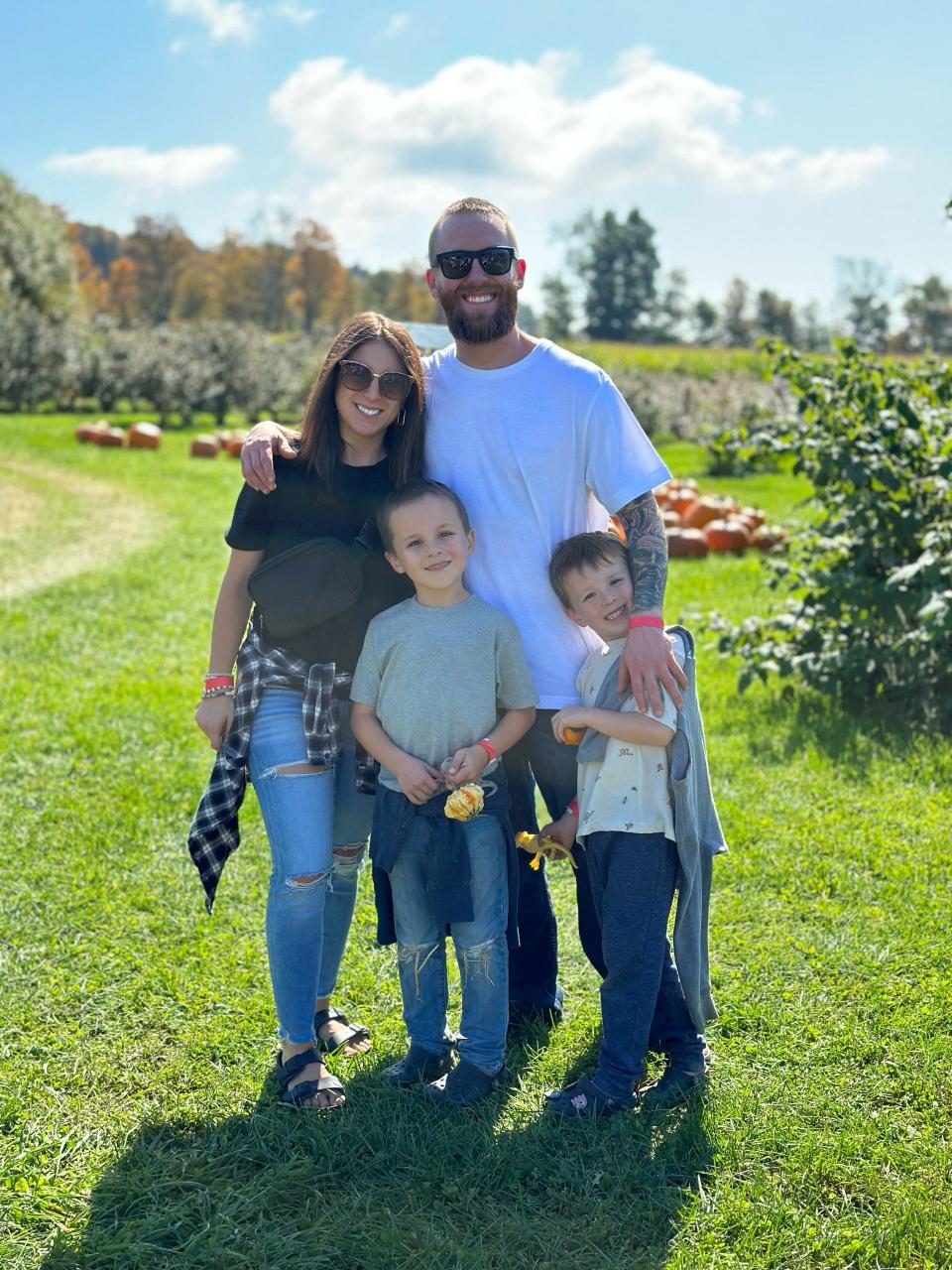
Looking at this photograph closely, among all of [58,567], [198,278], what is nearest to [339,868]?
[58,567]

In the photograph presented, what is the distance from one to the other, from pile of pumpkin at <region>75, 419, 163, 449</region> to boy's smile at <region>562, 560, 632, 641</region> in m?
16.4

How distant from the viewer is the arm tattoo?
277cm

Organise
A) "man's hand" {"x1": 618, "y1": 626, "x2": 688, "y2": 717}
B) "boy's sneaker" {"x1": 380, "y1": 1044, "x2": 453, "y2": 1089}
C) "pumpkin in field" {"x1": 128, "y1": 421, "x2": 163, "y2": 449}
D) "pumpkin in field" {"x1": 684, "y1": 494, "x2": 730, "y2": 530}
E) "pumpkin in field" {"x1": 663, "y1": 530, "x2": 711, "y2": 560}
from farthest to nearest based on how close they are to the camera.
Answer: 1. "pumpkin in field" {"x1": 128, "y1": 421, "x2": 163, "y2": 449}
2. "pumpkin in field" {"x1": 684, "y1": 494, "x2": 730, "y2": 530}
3. "pumpkin in field" {"x1": 663, "y1": 530, "x2": 711, "y2": 560}
4. "boy's sneaker" {"x1": 380, "y1": 1044, "x2": 453, "y2": 1089}
5. "man's hand" {"x1": 618, "y1": 626, "x2": 688, "y2": 717}

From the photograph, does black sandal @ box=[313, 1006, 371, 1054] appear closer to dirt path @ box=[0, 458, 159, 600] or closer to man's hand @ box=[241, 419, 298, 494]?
man's hand @ box=[241, 419, 298, 494]

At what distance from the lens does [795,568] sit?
6238 mm

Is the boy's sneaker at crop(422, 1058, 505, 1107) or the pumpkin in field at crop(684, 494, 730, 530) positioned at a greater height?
the pumpkin in field at crop(684, 494, 730, 530)

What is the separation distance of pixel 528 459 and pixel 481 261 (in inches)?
19.3

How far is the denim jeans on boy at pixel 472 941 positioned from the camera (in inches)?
110

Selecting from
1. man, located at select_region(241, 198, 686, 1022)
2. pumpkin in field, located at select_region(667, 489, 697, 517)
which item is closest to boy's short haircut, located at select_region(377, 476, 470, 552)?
man, located at select_region(241, 198, 686, 1022)

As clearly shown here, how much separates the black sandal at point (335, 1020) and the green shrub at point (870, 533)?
318 centimetres

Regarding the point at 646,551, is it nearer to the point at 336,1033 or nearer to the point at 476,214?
the point at 476,214

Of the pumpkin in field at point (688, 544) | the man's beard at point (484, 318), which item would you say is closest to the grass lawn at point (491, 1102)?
the man's beard at point (484, 318)

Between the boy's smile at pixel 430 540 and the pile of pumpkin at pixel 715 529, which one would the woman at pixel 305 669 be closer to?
the boy's smile at pixel 430 540

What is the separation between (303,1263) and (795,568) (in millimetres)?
4749
